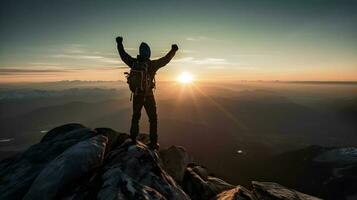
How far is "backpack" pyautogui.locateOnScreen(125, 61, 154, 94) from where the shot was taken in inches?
603

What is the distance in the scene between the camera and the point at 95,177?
1184 centimetres

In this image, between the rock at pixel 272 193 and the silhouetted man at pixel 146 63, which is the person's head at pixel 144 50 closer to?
the silhouetted man at pixel 146 63

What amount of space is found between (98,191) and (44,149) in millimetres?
8666

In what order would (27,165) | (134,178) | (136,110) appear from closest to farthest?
(134,178) → (27,165) → (136,110)

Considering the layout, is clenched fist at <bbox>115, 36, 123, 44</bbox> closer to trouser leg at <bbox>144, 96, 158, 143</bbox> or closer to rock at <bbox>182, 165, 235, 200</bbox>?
trouser leg at <bbox>144, 96, 158, 143</bbox>

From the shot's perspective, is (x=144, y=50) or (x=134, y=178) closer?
(x=134, y=178)

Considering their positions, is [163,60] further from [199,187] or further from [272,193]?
[272,193]

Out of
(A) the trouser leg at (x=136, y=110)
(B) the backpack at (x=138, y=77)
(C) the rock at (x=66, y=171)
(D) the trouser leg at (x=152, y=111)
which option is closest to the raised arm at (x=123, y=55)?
(B) the backpack at (x=138, y=77)

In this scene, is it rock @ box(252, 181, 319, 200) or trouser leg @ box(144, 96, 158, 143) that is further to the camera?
trouser leg @ box(144, 96, 158, 143)

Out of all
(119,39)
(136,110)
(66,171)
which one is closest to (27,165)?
(66,171)

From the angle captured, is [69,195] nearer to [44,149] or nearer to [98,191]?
[98,191]

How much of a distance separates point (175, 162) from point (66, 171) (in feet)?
29.8

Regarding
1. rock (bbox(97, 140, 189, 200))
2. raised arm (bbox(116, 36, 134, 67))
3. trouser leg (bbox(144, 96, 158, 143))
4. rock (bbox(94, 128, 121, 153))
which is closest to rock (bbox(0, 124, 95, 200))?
rock (bbox(94, 128, 121, 153))

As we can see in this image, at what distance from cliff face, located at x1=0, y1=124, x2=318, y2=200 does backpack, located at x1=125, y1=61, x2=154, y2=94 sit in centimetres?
330
